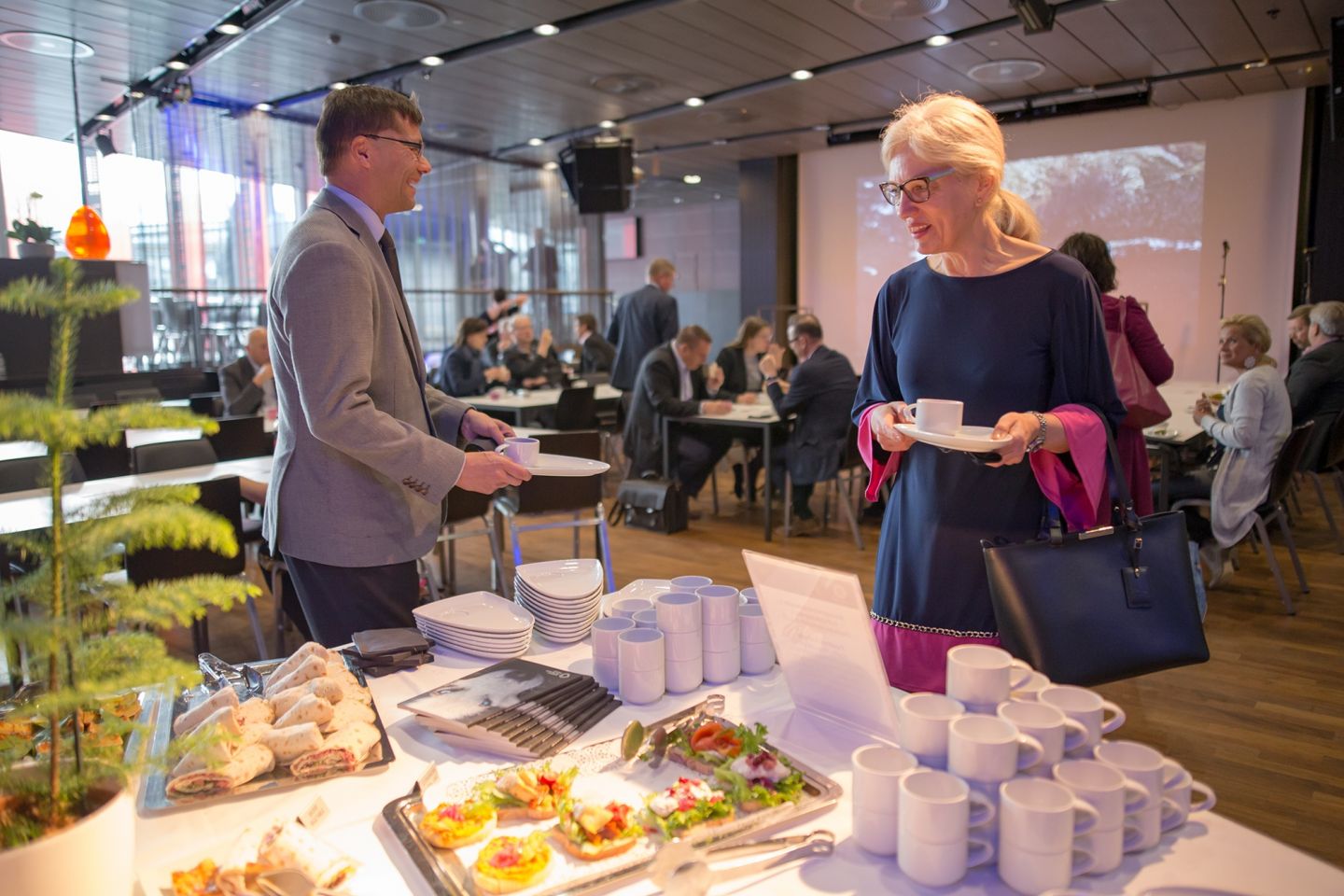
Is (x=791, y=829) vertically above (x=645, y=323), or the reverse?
(x=645, y=323)

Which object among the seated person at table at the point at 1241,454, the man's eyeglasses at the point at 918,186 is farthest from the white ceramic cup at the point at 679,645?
the seated person at table at the point at 1241,454

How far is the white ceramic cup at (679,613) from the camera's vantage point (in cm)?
143

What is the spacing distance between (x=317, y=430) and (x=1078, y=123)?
9.75m

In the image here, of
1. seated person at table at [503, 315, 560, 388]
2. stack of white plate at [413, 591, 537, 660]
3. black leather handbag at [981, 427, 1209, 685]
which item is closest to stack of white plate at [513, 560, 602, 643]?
stack of white plate at [413, 591, 537, 660]

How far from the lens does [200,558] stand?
326 cm

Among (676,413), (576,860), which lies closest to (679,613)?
(576,860)

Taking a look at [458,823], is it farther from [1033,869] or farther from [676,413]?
[676,413]

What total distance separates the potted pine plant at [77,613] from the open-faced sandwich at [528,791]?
388mm

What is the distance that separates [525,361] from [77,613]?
24.6ft

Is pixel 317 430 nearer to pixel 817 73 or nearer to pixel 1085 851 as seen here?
pixel 1085 851

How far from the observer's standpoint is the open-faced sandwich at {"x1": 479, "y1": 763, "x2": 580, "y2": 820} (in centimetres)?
107

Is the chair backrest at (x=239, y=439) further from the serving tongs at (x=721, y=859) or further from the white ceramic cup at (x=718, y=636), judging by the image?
the serving tongs at (x=721, y=859)

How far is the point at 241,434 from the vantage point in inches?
172

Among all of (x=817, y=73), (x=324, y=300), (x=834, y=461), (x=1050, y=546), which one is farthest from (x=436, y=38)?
(x=1050, y=546)
